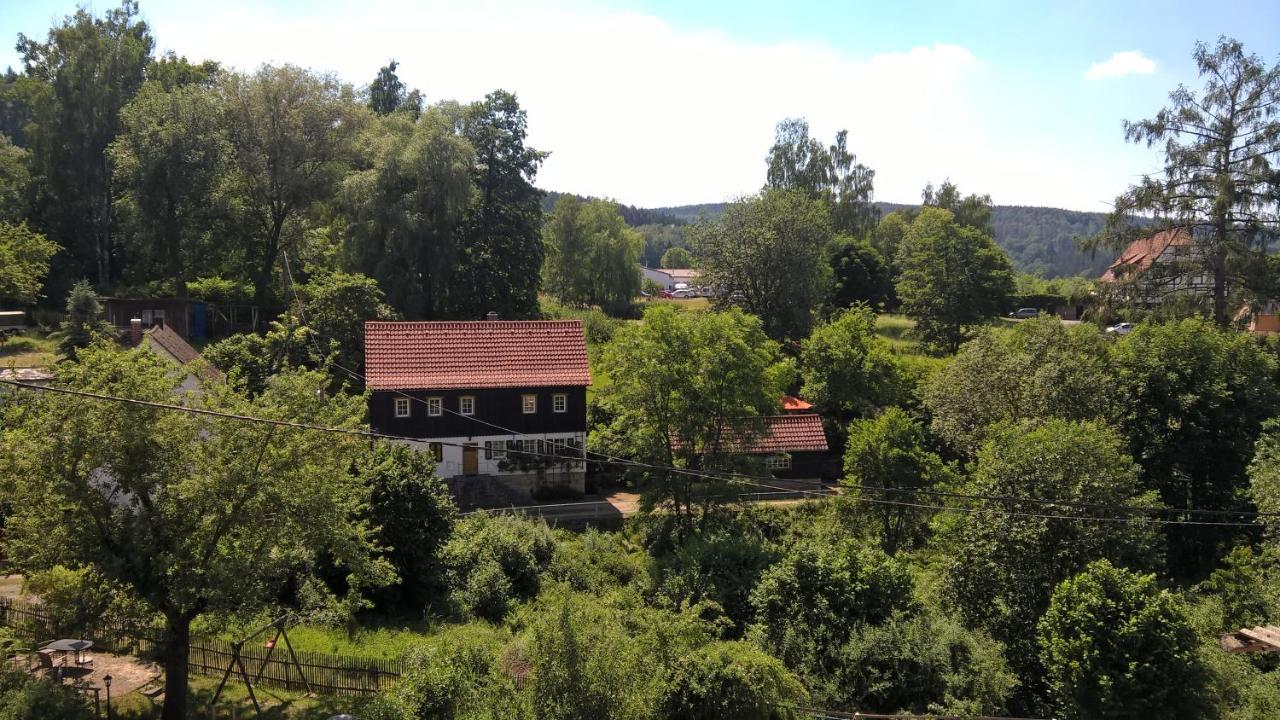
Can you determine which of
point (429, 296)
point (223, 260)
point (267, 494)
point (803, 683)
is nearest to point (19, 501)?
point (267, 494)

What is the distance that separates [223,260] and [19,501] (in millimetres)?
34443

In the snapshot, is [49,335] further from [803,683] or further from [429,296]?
[803,683]

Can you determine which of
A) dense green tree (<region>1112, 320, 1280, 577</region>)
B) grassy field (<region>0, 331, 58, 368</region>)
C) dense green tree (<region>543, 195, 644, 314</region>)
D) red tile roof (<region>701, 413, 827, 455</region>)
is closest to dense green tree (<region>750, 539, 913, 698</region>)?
dense green tree (<region>1112, 320, 1280, 577</region>)

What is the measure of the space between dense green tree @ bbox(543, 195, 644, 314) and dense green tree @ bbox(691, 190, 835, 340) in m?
17.9

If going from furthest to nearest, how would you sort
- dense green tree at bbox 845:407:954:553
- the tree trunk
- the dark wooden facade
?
the dark wooden facade, dense green tree at bbox 845:407:954:553, the tree trunk

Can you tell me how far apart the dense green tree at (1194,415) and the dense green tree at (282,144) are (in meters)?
36.3

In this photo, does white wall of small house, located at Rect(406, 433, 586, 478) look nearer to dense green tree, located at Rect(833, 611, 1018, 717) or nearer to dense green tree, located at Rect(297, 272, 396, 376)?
dense green tree, located at Rect(297, 272, 396, 376)

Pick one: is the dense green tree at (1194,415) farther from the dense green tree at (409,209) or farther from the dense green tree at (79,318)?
the dense green tree at (79,318)

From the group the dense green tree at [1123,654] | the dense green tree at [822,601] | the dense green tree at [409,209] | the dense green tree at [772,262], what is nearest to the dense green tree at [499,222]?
the dense green tree at [409,209]

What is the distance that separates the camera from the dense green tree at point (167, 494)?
1486 centimetres

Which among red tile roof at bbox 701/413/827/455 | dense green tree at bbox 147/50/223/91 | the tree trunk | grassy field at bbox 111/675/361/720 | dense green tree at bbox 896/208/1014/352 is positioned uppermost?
dense green tree at bbox 147/50/223/91

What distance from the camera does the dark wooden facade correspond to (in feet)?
106

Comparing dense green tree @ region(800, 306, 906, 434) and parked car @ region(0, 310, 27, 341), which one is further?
dense green tree @ region(800, 306, 906, 434)

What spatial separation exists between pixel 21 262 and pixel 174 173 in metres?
8.53
